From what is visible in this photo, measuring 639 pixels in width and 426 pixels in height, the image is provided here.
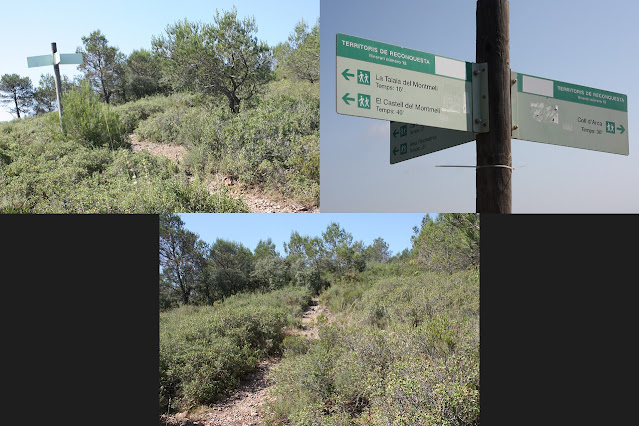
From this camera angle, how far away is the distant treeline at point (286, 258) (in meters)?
3.04

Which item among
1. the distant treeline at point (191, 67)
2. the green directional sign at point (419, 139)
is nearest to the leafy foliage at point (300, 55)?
the distant treeline at point (191, 67)

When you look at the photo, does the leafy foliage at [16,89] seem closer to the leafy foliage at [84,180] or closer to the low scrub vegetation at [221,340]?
the leafy foliage at [84,180]

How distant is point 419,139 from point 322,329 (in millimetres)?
1640

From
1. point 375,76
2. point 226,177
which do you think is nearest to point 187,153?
point 226,177

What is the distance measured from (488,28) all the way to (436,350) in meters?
2.25

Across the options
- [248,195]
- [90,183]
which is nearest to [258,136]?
[248,195]

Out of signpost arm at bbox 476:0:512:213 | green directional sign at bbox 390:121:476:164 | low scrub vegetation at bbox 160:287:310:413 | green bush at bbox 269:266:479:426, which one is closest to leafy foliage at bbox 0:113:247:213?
low scrub vegetation at bbox 160:287:310:413

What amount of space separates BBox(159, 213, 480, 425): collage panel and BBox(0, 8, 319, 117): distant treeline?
31.8 feet

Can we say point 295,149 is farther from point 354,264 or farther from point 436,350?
point 436,350

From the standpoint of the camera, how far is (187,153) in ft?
36.3

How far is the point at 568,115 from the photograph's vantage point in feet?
10.3

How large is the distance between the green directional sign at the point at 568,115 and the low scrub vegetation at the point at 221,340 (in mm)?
2170

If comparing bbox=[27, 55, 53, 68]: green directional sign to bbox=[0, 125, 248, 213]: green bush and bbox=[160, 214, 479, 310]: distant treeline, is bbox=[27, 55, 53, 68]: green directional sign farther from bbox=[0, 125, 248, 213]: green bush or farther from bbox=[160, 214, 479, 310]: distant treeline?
bbox=[160, 214, 479, 310]: distant treeline

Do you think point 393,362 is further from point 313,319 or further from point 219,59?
point 219,59
